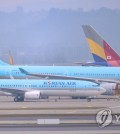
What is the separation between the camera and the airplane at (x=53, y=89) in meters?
49.5

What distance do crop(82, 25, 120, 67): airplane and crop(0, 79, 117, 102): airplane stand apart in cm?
853

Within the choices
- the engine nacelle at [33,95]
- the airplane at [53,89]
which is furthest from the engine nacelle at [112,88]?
the engine nacelle at [33,95]

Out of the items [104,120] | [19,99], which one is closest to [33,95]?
[19,99]

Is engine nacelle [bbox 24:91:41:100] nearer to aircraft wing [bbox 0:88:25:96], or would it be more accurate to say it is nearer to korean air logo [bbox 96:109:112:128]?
aircraft wing [bbox 0:88:25:96]

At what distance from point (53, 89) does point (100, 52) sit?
13.1 metres

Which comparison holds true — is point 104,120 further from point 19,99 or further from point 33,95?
point 19,99

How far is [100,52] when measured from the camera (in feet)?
202

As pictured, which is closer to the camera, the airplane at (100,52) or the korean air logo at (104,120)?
the korean air logo at (104,120)

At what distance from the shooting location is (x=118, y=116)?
27.4 metres

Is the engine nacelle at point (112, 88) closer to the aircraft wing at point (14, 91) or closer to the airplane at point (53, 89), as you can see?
the airplane at point (53, 89)

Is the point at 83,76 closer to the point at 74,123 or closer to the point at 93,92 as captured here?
the point at 93,92

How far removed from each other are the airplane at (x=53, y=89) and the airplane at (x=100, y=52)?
8528mm

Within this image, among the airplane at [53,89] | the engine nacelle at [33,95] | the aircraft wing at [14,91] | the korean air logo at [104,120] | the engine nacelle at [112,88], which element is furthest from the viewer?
the aircraft wing at [14,91]

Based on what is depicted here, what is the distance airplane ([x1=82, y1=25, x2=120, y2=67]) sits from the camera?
58650 mm
